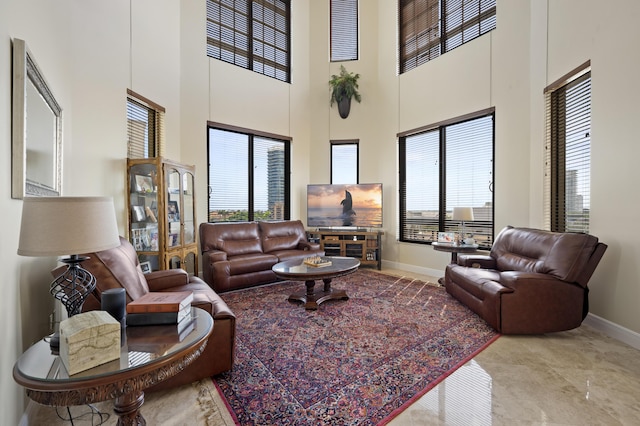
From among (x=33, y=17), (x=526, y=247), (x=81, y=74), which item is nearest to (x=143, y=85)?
(x=81, y=74)

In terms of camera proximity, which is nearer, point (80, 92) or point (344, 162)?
point (80, 92)

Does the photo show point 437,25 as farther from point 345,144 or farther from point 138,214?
point 138,214

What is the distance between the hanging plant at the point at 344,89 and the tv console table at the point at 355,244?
93.7 inches

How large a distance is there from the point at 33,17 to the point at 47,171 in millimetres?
892

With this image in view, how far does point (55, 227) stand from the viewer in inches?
48.4

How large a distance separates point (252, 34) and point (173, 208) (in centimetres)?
370

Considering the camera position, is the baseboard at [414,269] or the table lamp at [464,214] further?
the baseboard at [414,269]

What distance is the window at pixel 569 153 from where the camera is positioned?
10.7 ft

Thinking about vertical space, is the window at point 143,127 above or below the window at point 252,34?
below

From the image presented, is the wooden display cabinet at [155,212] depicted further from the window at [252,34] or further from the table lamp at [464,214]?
the table lamp at [464,214]

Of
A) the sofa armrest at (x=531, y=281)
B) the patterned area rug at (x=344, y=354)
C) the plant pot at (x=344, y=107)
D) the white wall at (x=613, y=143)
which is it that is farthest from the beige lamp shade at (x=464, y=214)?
the plant pot at (x=344, y=107)

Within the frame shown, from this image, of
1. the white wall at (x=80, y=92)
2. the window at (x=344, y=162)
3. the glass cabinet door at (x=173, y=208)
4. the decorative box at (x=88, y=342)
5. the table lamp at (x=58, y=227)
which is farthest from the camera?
the window at (x=344, y=162)

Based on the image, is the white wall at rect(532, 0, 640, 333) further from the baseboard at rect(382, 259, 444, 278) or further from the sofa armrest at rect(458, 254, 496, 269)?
the baseboard at rect(382, 259, 444, 278)

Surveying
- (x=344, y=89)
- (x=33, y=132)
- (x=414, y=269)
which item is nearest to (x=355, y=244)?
(x=414, y=269)
